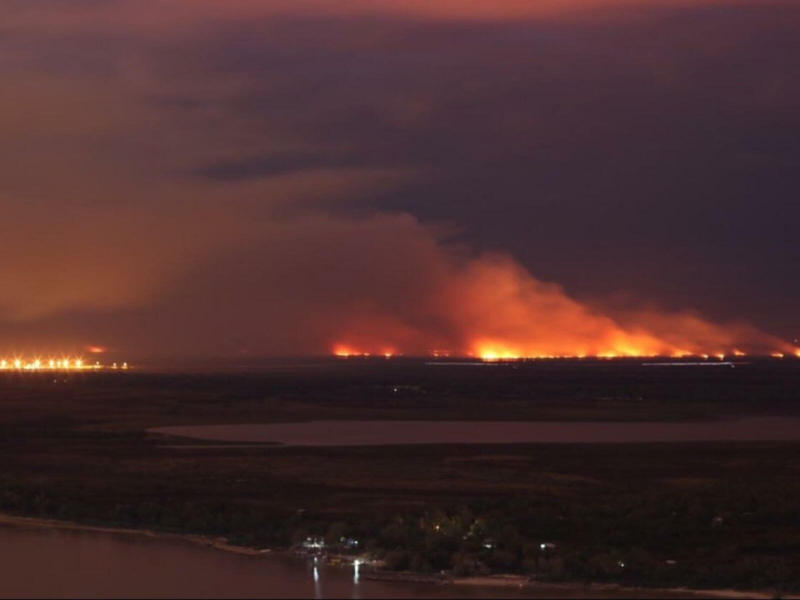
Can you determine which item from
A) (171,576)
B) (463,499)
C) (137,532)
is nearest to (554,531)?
(463,499)

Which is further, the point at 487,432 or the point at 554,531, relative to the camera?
the point at 487,432

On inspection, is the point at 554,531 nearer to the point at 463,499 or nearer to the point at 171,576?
the point at 463,499

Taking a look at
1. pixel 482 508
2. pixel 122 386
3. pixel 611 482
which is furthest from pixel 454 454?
pixel 122 386

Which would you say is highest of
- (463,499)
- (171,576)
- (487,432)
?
(487,432)

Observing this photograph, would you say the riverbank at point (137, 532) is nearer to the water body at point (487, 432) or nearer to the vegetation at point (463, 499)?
the vegetation at point (463, 499)

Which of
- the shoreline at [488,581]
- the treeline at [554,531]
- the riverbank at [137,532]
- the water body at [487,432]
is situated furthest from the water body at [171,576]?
the water body at [487,432]
